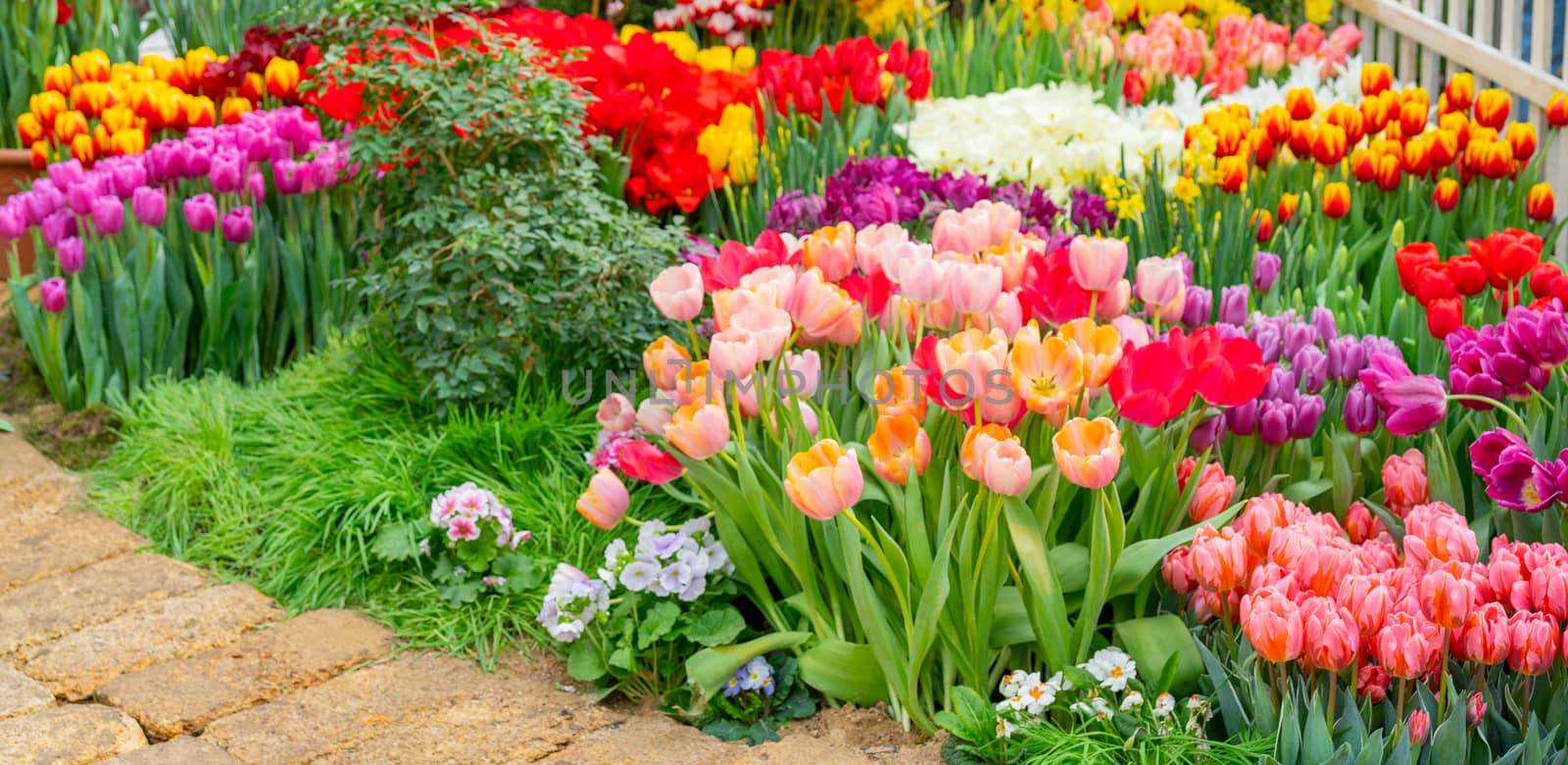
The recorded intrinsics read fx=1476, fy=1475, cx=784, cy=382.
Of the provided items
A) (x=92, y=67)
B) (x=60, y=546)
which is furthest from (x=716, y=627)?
(x=92, y=67)

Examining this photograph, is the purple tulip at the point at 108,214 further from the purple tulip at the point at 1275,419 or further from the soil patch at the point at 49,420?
the purple tulip at the point at 1275,419

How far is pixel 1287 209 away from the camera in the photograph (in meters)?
3.48

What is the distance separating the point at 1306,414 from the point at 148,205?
9.26 feet

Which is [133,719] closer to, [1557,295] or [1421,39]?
[1557,295]

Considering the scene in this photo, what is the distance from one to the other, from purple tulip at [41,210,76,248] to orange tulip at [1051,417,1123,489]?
2.84 m

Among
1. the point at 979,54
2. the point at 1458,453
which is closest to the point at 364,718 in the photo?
the point at 1458,453

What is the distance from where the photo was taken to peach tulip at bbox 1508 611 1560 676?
1827mm

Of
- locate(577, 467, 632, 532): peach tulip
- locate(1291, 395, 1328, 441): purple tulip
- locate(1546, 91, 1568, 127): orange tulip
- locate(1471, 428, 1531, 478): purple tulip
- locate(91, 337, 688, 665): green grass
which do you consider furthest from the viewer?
locate(1546, 91, 1568, 127): orange tulip

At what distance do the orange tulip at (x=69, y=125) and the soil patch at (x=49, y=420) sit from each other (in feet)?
1.96

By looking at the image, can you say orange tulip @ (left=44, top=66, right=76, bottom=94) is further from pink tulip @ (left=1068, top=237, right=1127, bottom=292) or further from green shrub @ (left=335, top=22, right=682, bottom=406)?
pink tulip @ (left=1068, top=237, right=1127, bottom=292)

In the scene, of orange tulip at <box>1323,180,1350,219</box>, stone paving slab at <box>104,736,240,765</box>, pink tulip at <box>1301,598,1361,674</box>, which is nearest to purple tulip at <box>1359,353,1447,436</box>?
pink tulip at <box>1301,598,1361,674</box>

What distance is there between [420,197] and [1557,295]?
2.32m

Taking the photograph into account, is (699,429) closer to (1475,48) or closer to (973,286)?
(973,286)

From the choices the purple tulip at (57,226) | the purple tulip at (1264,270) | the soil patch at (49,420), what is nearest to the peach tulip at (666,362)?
the purple tulip at (1264,270)
